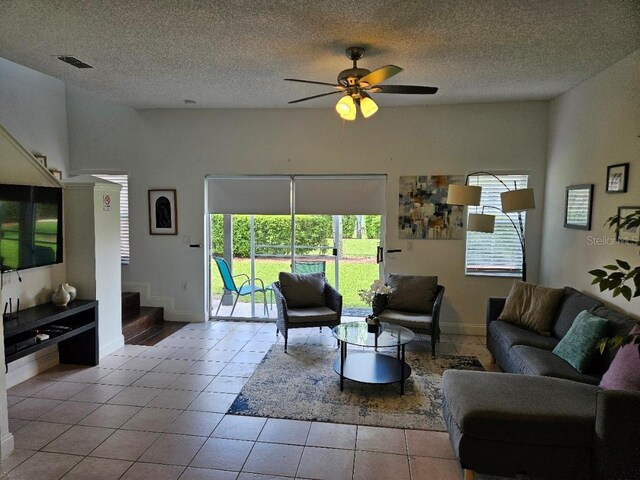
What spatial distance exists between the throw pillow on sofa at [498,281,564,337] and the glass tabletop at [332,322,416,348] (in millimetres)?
1062

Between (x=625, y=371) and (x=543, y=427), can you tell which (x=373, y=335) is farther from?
(x=625, y=371)

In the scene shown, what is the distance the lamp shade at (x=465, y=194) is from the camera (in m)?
4.61

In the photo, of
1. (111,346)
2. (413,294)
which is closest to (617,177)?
(413,294)

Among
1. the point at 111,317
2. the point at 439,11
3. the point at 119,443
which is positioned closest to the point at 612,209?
the point at 439,11

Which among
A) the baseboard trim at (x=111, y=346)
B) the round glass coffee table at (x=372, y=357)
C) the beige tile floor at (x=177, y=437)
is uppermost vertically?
the round glass coffee table at (x=372, y=357)

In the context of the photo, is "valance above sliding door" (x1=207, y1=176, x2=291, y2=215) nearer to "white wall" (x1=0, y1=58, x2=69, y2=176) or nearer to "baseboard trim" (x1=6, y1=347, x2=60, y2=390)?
"white wall" (x1=0, y1=58, x2=69, y2=176)

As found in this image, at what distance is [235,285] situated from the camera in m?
5.88

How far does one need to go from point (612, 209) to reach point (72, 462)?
178 inches

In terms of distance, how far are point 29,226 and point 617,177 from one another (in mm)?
5119

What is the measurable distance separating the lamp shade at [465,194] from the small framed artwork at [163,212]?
368 centimetres

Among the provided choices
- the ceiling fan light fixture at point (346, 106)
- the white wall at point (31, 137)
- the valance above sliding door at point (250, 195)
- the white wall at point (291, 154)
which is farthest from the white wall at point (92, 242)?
the ceiling fan light fixture at point (346, 106)

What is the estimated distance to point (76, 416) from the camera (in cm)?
326

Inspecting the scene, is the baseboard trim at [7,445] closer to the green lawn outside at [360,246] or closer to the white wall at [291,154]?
the white wall at [291,154]

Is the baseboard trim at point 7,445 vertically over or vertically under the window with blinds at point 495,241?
under
